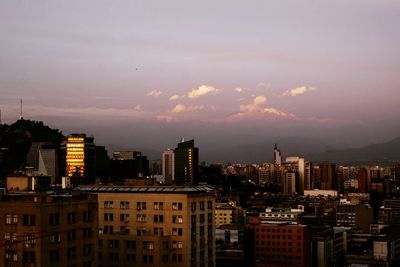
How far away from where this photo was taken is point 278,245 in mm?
44875

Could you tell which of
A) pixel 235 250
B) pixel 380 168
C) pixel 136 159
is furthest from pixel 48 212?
pixel 380 168

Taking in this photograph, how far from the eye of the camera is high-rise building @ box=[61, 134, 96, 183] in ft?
273

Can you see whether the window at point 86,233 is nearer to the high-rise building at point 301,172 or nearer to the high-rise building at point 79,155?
the high-rise building at point 79,155

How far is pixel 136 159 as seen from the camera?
9875 centimetres

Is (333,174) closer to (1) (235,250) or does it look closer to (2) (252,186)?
(2) (252,186)

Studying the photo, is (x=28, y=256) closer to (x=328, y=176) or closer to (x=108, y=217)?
(x=108, y=217)

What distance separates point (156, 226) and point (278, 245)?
77.3 feet

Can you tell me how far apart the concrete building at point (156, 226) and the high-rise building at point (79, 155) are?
195ft

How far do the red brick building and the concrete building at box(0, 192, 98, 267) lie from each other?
1097 inches

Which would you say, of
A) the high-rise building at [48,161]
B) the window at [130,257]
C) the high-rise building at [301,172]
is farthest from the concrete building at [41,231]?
the high-rise building at [301,172]

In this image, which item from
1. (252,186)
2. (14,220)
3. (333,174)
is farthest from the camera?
(333,174)

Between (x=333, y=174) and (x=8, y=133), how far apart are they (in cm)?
6699

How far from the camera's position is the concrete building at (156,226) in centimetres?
2181

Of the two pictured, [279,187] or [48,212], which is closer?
[48,212]
